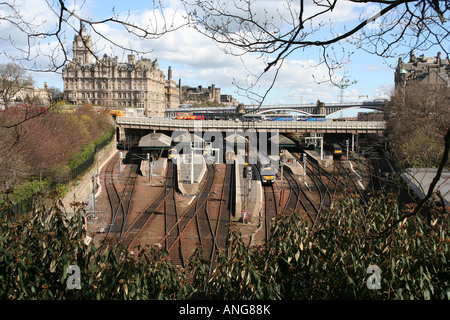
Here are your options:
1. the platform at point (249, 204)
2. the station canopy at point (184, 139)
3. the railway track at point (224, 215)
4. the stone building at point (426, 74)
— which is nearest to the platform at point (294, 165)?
the railway track at point (224, 215)

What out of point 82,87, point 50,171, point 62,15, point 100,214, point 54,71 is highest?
point 82,87

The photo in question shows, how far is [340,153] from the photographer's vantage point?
119ft

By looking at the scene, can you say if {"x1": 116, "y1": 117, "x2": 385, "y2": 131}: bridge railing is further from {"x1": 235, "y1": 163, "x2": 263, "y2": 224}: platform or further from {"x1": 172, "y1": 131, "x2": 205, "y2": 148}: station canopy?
{"x1": 235, "y1": 163, "x2": 263, "y2": 224}: platform

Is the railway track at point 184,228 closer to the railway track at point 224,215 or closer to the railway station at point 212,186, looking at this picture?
the railway station at point 212,186

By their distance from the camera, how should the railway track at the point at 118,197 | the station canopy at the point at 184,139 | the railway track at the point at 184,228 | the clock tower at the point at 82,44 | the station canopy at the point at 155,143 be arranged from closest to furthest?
1. the clock tower at the point at 82,44
2. the railway track at the point at 184,228
3. the railway track at the point at 118,197
4. the station canopy at the point at 155,143
5. the station canopy at the point at 184,139

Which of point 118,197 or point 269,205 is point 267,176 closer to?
point 269,205

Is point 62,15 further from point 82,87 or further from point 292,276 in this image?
point 82,87

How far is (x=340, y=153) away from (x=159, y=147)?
53.0 ft

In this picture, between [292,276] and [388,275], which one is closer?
[388,275]

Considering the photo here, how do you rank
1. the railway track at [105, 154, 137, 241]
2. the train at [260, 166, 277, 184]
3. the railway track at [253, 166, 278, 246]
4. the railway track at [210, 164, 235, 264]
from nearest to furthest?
the railway track at [210, 164, 235, 264]
the railway track at [105, 154, 137, 241]
the railway track at [253, 166, 278, 246]
the train at [260, 166, 277, 184]

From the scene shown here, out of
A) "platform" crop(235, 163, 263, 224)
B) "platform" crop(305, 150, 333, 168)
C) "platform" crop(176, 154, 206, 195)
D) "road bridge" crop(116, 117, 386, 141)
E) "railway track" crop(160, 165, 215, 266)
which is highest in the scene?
"road bridge" crop(116, 117, 386, 141)
